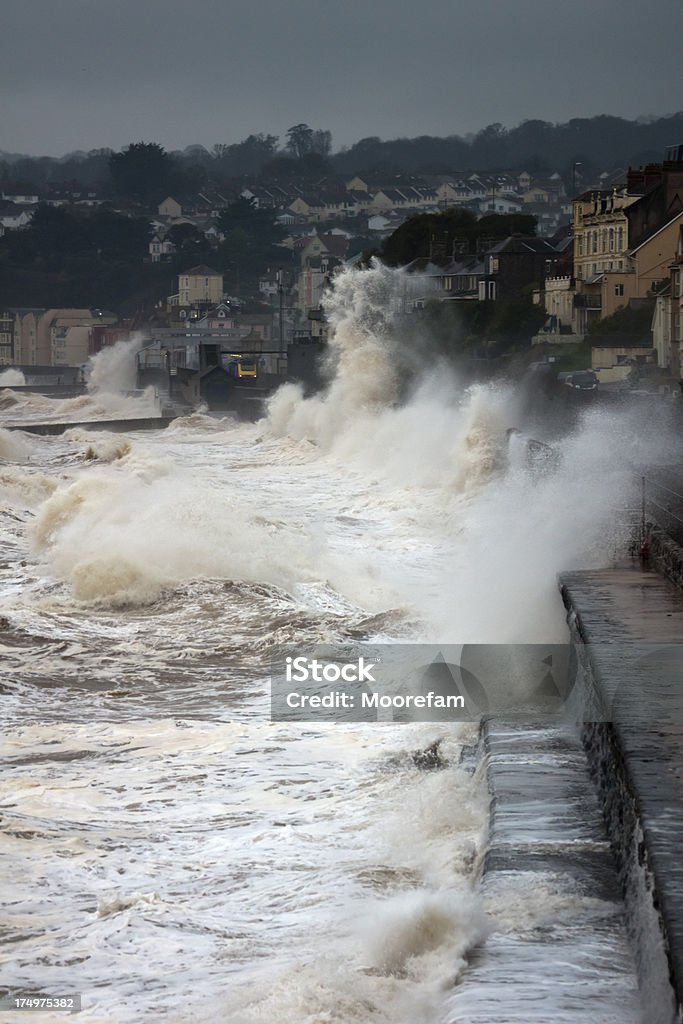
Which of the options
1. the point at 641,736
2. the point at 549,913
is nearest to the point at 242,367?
the point at 641,736

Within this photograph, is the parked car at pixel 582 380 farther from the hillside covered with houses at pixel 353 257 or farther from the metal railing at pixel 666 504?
the metal railing at pixel 666 504

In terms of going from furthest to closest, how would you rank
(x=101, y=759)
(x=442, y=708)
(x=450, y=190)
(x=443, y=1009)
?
1. (x=450, y=190)
2. (x=442, y=708)
3. (x=101, y=759)
4. (x=443, y=1009)

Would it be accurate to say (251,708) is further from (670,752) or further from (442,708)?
(670,752)

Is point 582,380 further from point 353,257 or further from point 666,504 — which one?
point 353,257

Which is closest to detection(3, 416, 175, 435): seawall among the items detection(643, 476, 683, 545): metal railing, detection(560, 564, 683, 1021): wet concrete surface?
detection(643, 476, 683, 545): metal railing

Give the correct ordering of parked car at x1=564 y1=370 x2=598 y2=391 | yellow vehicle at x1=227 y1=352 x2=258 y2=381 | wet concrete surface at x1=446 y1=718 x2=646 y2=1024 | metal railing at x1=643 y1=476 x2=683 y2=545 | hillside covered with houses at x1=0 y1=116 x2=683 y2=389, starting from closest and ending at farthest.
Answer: wet concrete surface at x1=446 y1=718 x2=646 y2=1024, metal railing at x1=643 y1=476 x2=683 y2=545, parked car at x1=564 y1=370 x2=598 y2=391, hillside covered with houses at x1=0 y1=116 x2=683 y2=389, yellow vehicle at x1=227 y1=352 x2=258 y2=381

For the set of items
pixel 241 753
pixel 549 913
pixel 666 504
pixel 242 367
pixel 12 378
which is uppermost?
pixel 666 504

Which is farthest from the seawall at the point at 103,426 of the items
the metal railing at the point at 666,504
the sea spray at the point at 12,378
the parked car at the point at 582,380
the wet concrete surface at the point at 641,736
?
the wet concrete surface at the point at 641,736

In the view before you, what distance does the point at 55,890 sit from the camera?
7.98 meters

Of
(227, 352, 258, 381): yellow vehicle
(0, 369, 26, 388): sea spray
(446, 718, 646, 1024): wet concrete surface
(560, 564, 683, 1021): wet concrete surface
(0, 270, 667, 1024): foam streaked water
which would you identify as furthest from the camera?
(0, 369, 26, 388): sea spray

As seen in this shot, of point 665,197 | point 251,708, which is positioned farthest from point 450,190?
point 251,708

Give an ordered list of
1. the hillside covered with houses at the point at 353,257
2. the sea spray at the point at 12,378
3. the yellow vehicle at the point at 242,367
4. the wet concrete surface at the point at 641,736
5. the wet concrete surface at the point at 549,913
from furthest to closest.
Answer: the sea spray at the point at 12,378
the yellow vehicle at the point at 242,367
the hillside covered with houses at the point at 353,257
the wet concrete surface at the point at 641,736
the wet concrete surface at the point at 549,913

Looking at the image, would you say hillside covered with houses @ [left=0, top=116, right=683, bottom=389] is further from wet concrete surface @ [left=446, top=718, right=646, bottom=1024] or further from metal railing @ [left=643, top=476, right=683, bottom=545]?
wet concrete surface @ [left=446, top=718, right=646, bottom=1024]

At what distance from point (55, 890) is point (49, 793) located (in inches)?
57.9
